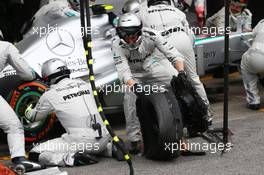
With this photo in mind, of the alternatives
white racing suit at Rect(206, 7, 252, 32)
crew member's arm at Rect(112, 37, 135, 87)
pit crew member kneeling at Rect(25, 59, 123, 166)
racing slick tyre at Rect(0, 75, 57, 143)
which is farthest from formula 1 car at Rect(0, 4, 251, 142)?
white racing suit at Rect(206, 7, 252, 32)

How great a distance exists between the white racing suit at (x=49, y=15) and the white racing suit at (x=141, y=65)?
163 cm

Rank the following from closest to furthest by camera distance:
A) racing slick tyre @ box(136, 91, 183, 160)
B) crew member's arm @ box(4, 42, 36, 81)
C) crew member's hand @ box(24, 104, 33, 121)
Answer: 1. racing slick tyre @ box(136, 91, 183, 160)
2. crew member's arm @ box(4, 42, 36, 81)
3. crew member's hand @ box(24, 104, 33, 121)

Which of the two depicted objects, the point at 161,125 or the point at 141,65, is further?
the point at 141,65

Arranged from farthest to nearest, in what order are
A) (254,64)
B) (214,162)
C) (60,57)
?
(254,64)
(60,57)
(214,162)

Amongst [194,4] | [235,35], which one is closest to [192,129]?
[235,35]

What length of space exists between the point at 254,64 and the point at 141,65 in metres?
2.31

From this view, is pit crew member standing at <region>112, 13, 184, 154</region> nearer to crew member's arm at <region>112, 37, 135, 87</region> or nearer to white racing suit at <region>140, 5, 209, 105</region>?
crew member's arm at <region>112, 37, 135, 87</region>

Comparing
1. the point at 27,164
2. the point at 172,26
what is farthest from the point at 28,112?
the point at 172,26

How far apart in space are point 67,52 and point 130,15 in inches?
57.1

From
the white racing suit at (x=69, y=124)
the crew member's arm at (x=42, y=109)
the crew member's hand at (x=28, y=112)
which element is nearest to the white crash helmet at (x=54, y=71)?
the white racing suit at (x=69, y=124)

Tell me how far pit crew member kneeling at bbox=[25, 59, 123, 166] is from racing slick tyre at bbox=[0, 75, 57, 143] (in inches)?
23.5

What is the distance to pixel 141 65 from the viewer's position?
282 inches

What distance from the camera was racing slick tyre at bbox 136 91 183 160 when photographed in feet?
20.8

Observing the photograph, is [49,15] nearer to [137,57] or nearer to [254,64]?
[137,57]
